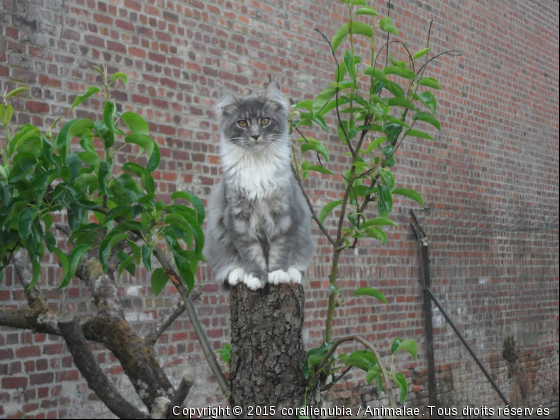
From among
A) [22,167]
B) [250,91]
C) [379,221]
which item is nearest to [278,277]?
[379,221]

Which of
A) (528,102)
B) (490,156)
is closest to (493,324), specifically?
(490,156)

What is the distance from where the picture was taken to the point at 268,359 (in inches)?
107

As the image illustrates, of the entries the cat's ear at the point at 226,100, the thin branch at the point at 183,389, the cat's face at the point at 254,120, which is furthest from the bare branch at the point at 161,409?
the cat's ear at the point at 226,100

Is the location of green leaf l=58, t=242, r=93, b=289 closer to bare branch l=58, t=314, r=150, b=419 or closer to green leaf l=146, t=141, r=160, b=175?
green leaf l=146, t=141, r=160, b=175

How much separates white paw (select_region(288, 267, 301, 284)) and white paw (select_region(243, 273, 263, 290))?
0.49 ft

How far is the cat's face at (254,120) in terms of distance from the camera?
3270 millimetres

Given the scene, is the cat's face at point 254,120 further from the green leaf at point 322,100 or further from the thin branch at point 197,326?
the thin branch at point 197,326

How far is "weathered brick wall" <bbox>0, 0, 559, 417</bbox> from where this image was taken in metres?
4.64

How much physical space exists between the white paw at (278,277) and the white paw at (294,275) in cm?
4

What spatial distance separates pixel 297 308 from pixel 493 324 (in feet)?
23.3

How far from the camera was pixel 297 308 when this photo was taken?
2797mm

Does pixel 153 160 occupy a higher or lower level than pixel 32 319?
higher

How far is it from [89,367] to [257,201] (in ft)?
3.38

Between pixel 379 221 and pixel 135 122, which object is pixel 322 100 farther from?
pixel 135 122
